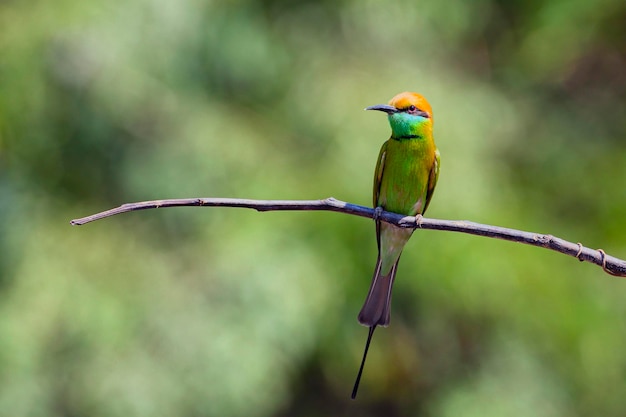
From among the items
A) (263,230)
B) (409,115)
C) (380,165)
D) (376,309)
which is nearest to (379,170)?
(380,165)

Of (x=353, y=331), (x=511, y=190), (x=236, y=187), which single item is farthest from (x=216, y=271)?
(x=511, y=190)

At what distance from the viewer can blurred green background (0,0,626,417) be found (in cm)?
312

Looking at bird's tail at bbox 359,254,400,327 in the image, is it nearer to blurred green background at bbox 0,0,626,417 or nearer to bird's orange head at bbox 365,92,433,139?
bird's orange head at bbox 365,92,433,139

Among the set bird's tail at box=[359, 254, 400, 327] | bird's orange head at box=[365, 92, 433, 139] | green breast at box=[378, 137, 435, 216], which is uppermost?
bird's orange head at box=[365, 92, 433, 139]

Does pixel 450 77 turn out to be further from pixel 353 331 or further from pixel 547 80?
pixel 353 331

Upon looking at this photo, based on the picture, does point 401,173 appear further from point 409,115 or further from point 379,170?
point 409,115

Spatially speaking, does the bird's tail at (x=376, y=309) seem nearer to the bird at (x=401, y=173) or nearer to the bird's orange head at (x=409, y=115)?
the bird at (x=401, y=173)

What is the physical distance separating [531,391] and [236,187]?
1.44 metres

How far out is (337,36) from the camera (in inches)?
152

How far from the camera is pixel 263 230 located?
10.5 ft

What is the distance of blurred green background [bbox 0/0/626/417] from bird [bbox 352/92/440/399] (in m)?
1.28

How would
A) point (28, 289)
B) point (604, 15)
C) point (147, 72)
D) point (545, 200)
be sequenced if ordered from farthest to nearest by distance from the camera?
point (604, 15) → point (545, 200) → point (147, 72) → point (28, 289)

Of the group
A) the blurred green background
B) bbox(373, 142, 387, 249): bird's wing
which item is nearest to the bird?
bbox(373, 142, 387, 249): bird's wing

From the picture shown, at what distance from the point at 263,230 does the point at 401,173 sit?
1447 mm
